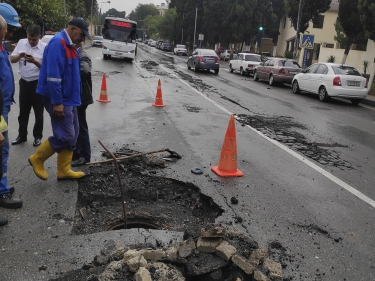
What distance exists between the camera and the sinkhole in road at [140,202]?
171 inches

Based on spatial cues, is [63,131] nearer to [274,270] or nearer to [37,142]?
[37,142]

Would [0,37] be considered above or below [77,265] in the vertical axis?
above

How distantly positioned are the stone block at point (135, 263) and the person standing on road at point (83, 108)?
3.07 metres

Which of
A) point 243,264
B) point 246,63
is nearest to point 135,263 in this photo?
point 243,264

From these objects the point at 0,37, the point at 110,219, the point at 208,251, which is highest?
the point at 0,37

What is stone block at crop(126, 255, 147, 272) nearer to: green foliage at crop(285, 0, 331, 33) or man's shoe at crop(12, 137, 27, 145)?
man's shoe at crop(12, 137, 27, 145)

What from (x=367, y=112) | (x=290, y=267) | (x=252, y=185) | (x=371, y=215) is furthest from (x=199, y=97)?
(x=290, y=267)

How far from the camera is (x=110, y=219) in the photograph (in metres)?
4.38

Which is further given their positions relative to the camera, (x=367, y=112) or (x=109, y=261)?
(x=367, y=112)

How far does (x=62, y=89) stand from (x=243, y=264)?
3.07 m

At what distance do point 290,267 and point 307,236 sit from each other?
728 millimetres

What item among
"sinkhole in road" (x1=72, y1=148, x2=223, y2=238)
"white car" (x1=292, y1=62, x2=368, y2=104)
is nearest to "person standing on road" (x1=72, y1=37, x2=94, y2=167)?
"sinkhole in road" (x1=72, y1=148, x2=223, y2=238)

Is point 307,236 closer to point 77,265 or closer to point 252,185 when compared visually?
point 252,185

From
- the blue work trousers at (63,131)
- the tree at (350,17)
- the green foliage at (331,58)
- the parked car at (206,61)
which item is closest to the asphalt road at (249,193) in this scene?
the blue work trousers at (63,131)
